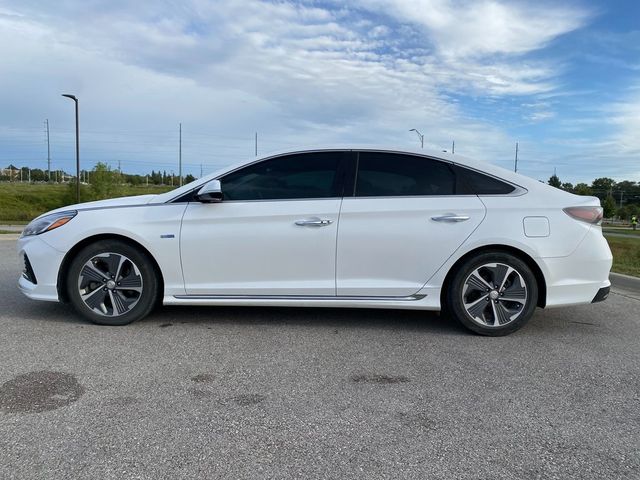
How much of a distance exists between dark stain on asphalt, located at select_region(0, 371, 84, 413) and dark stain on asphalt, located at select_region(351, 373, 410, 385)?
1.69 m

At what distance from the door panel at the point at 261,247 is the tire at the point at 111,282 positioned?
37 cm

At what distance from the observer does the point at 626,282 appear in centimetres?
648

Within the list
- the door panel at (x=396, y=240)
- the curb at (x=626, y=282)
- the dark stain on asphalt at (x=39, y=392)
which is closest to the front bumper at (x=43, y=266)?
the dark stain on asphalt at (x=39, y=392)

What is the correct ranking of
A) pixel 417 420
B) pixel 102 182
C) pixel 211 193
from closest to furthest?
pixel 417 420
pixel 211 193
pixel 102 182

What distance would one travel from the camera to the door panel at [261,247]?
406 cm

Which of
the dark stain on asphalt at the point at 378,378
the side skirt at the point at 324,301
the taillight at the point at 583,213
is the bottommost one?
the dark stain on asphalt at the point at 378,378

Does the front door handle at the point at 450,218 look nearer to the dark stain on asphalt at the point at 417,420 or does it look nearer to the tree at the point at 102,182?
the dark stain on asphalt at the point at 417,420

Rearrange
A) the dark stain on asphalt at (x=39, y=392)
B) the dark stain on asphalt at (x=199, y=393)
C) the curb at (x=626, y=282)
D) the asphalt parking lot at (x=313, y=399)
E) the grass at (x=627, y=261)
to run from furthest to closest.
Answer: the grass at (x=627, y=261) → the curb at (x=626, y=282) → the dark stain on asphalt at (x=199, y=393) → the dark stain on asphalt at (x=39, y=392) → the asphalt parking lot at (x=313, y=399)

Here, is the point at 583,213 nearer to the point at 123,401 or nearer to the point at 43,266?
the point at 123,401

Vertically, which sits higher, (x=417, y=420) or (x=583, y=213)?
(x=583, y=213)

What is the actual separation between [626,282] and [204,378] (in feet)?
19.3

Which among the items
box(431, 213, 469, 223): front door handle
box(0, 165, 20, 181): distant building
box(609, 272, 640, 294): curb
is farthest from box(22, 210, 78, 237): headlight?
box(0, 165, 20, 181): distant building

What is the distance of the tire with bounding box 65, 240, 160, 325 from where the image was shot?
13.6 ft

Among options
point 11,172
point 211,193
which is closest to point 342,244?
point 211,193
